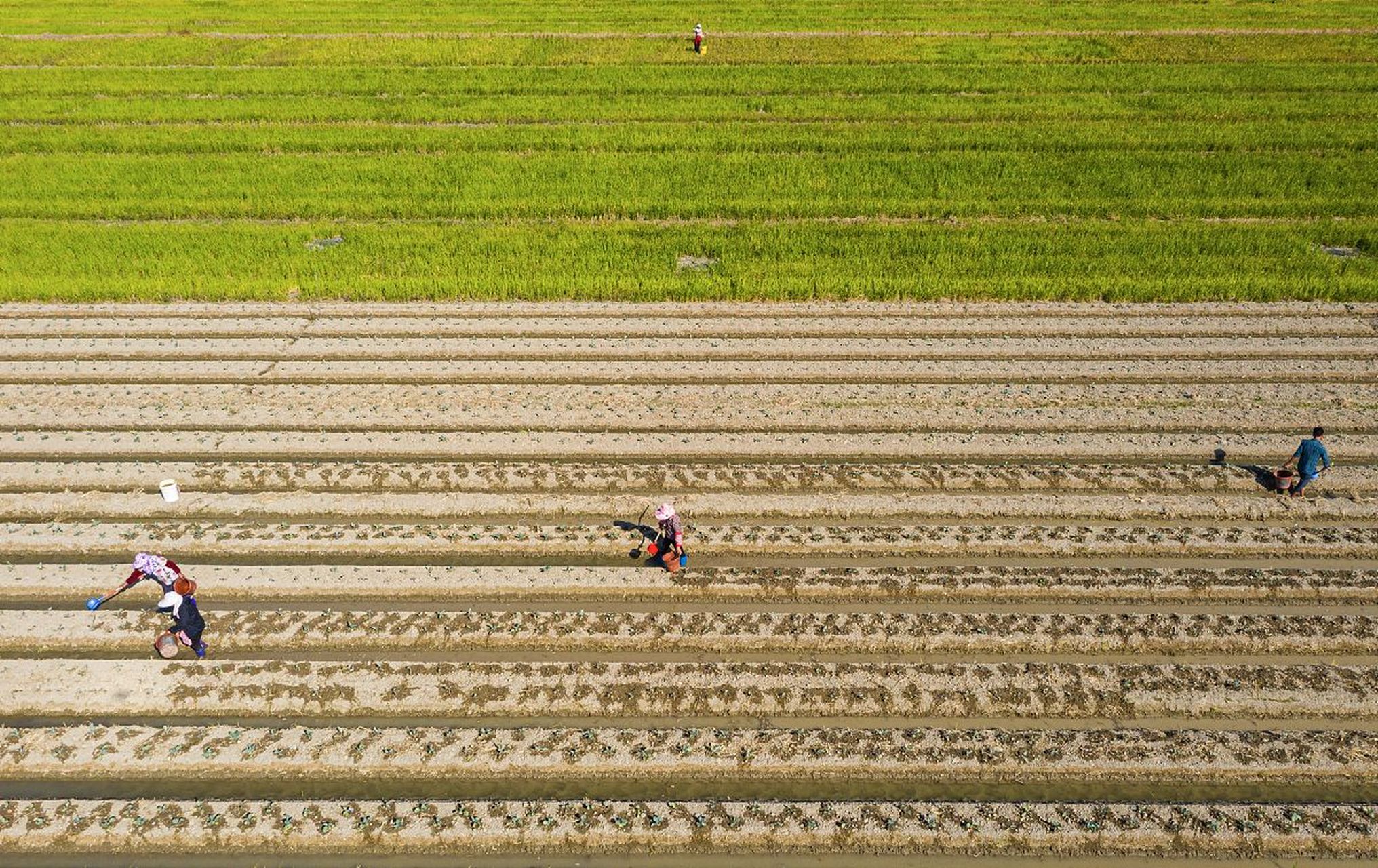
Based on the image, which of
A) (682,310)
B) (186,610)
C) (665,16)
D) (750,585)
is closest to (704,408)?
(682,310)

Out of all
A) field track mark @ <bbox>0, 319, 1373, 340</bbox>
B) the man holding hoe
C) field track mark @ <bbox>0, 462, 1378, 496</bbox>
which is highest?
field track mark @ <bbox>0, 319, 1373, 340</bbox>

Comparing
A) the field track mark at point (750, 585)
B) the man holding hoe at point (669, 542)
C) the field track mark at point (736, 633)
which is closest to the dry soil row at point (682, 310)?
the man holding hoe at point (669, 542)

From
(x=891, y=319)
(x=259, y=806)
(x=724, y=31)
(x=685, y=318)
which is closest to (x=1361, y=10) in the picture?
(x=724, y=31)

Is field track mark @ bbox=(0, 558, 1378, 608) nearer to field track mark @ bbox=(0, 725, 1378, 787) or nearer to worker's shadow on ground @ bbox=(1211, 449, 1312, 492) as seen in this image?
worker's shadow on ground @ bbox=(1211, 449, 1312, 492)

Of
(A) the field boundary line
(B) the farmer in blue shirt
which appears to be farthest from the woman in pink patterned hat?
(A) the field boundary line

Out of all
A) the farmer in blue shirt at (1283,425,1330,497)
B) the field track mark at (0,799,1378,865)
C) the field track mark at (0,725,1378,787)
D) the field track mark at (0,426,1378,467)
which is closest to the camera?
the field track mark at (0,799,1378,865)

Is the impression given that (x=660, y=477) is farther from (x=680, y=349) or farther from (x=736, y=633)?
(x=680, y=349)

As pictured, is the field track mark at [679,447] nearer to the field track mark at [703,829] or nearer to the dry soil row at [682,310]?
the dry soil row at [682,310]

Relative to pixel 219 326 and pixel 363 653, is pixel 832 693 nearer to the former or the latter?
pixel 363 653
